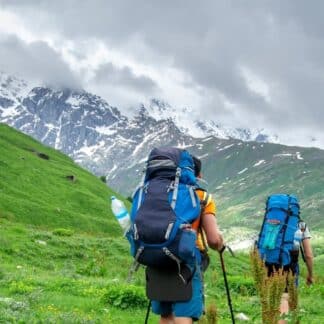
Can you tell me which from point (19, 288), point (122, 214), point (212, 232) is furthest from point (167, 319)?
point (19, 288)

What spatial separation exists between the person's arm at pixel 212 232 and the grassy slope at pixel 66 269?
30.3 inches

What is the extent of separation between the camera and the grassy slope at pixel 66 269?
1259 cm

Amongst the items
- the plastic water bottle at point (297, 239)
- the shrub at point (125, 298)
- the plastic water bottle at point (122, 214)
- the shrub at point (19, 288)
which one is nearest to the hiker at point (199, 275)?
the plastic water bottle at point (122, 214)

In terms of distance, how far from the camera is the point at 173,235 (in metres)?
6.86

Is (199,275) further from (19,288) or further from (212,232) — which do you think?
(19,288)

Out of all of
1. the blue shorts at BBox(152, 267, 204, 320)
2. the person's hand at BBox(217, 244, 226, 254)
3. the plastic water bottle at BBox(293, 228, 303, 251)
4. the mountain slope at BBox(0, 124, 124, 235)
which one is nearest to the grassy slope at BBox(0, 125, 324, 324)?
the mountain slope at BBox(0, 124, 124, 235)

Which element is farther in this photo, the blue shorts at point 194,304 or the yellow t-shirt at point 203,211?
the yellow t-shirt at point 203,211

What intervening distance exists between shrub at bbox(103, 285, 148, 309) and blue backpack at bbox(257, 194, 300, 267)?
453cm

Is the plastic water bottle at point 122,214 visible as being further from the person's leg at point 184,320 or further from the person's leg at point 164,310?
the person's leg at point 184,320

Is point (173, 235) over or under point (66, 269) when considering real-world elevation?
under

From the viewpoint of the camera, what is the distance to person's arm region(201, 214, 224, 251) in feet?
23.4

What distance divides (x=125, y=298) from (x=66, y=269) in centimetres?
906

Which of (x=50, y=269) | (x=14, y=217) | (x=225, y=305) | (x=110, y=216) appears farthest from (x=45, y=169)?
(x=225, y=305)

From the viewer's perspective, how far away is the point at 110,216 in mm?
70375
